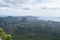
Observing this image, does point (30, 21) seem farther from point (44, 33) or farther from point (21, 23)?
point (44, 33)

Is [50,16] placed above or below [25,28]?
above

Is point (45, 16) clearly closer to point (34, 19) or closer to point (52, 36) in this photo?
point (34, 19)

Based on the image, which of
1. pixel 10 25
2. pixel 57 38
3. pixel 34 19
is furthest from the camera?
pixel 57 38

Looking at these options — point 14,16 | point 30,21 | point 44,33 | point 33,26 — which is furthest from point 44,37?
point 14,16

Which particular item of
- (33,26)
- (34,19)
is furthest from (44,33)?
(34,19)

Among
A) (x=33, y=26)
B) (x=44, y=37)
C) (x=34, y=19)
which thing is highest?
(x=34, y=19)

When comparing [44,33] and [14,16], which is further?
[44,33]

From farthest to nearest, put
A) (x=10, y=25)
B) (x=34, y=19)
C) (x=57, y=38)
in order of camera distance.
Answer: (x=57, y=38) < (x=34, y=19) < (x=10, y=25)
